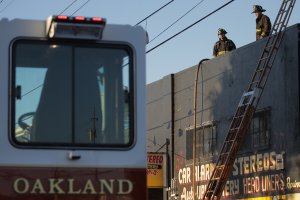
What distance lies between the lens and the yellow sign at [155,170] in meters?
20.6

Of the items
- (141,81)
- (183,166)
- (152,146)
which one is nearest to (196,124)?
(183,166)

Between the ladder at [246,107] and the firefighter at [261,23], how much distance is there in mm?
1031

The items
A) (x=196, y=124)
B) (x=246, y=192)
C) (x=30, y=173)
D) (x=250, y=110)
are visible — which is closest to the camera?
(x=30, y=173)

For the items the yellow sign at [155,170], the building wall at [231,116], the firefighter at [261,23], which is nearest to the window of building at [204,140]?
the building wall at [231,116]

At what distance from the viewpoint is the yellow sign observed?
20.6 metres

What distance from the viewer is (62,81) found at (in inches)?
283

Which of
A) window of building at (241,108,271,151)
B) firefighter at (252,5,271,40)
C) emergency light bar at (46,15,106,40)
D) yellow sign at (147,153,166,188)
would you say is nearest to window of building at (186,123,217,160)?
yellow sign at (147,153,166,188)

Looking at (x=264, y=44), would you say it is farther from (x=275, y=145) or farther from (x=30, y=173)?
(x=30, y=173)

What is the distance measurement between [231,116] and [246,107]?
216 cm

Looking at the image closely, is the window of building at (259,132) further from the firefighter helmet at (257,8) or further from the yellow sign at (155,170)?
the yellow sign at (155,170)

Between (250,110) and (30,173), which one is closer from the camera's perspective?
(30,173)

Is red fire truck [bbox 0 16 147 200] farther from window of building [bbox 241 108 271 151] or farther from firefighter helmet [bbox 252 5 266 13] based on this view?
firefighter helmet [bbox 252 5 266 13]

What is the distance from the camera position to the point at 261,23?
18609 millimetres

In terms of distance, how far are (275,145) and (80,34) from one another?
10.7m
